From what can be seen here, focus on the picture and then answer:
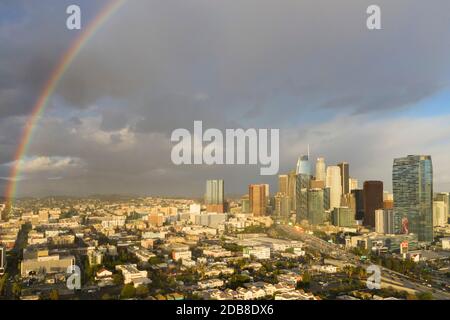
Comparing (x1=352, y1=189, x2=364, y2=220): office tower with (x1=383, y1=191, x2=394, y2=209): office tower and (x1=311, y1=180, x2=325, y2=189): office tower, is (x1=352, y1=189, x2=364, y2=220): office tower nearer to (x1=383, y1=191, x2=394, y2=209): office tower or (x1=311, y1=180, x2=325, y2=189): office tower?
(x1=383, y1=191, x2=394, y2=209): office tower

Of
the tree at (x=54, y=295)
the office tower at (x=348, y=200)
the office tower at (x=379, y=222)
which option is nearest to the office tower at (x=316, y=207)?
the office tower at (x=348, y=200)

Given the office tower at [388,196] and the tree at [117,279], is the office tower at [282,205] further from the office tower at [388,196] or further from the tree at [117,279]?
the tree at [117,279]

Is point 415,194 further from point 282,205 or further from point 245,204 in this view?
point 245,204

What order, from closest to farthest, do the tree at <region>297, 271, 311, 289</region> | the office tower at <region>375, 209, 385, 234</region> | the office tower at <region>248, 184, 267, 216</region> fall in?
the tree at <region>297, 271, 311, 289</region> < the office tower at <region>375, 209, 385, 234</region> < the office tower at <region>248, 184, 267, 216</region>

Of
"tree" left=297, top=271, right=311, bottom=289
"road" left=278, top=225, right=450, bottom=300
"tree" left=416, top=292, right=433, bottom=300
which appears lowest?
"road" left=278, top=225, right=450, bottom=300

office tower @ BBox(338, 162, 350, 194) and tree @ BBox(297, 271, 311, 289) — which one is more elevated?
office tower @ BBox(338, 162, 350, 194)

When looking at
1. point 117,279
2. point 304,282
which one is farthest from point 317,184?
point 117,279

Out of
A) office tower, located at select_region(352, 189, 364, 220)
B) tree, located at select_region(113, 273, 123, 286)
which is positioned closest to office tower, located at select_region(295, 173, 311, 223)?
office tower, located at select_region(352, 189, 364, 220)
